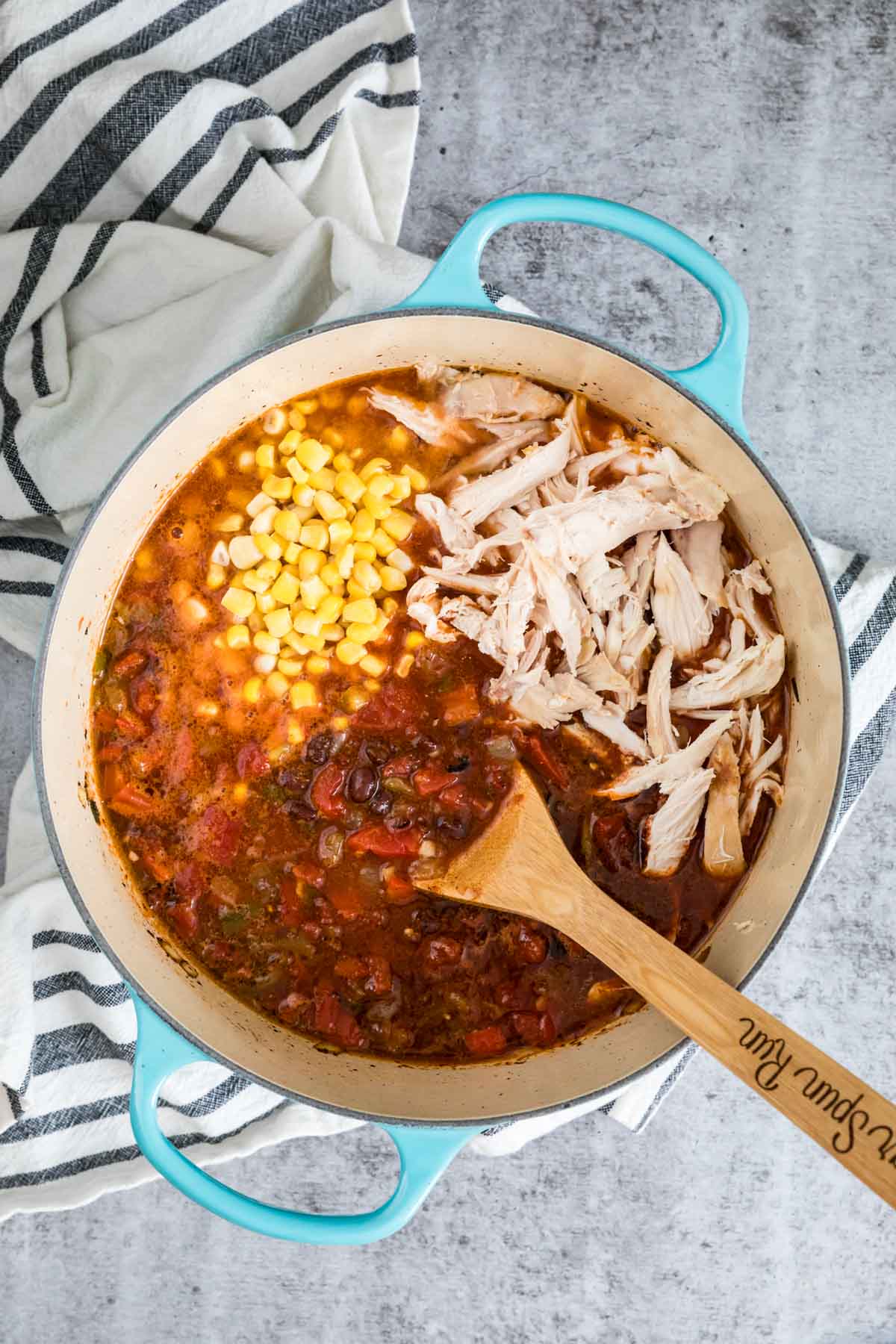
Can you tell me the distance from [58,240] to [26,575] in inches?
35.3

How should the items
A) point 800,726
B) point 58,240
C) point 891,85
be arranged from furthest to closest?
point 891,85
point 58,240
point 800,726

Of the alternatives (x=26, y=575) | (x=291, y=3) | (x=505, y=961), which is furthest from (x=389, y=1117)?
(x=291, y=3)

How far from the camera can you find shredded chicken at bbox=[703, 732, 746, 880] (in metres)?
2.72

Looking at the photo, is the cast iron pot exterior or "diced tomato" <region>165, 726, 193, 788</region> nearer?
the cast iron pot exterior

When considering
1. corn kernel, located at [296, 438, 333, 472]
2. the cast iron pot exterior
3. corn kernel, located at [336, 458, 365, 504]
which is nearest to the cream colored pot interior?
the cast iron pot exterior

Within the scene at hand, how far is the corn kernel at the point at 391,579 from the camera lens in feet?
9.21

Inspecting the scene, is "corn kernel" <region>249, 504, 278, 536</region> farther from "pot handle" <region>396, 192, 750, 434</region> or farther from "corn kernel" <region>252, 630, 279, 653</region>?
"pot handle" <region>396, 192, 750, 434</region>

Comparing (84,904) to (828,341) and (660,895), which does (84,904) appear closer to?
(660,895)

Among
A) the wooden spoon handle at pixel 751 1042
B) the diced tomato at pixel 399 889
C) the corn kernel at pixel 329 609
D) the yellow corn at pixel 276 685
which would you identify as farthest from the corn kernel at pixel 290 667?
the wooden spoon handle at pixel 751 1042

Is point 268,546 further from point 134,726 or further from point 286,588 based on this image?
point 134,726

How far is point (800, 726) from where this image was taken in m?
2.70

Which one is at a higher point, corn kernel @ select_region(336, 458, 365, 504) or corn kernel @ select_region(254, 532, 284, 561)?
corn kernel @ select_region(336, 458, 365, 504)

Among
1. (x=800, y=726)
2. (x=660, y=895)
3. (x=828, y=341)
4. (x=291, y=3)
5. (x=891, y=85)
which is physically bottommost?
(x=660, y=895)

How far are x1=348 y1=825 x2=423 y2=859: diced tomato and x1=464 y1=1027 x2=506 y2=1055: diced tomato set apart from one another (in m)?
0.48
